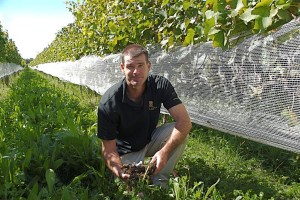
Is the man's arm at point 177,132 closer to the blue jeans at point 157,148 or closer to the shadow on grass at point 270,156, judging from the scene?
the blue jeans at point 157,148

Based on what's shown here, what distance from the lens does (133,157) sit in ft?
9.78

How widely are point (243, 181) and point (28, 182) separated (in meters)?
1.72

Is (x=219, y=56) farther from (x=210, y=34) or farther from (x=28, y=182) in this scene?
(x=28, y=182)

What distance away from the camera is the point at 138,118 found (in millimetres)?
2840

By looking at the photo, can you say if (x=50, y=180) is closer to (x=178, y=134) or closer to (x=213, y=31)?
(x=178, y=134)

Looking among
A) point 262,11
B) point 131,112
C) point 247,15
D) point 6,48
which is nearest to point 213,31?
point 247,15

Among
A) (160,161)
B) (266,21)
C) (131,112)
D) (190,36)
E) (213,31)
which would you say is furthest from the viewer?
(190,36)

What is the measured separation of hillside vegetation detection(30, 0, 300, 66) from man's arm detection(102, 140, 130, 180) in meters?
1.08

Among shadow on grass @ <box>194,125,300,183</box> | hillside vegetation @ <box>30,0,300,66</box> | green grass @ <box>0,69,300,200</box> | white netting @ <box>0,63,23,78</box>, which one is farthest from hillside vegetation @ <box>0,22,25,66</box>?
shadow on grass @ <box>194,125,300,183</box>

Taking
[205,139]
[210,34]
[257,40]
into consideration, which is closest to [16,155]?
[210,34]

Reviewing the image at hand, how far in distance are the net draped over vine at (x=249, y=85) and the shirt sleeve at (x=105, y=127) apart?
0.98m

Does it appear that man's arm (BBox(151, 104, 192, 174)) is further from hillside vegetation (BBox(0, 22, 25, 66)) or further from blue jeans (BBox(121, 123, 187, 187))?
hillside vegetation (BBox(0, 22, 25, 66))

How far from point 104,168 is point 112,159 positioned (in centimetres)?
16

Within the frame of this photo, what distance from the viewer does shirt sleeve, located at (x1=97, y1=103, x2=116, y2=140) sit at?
271 cm
